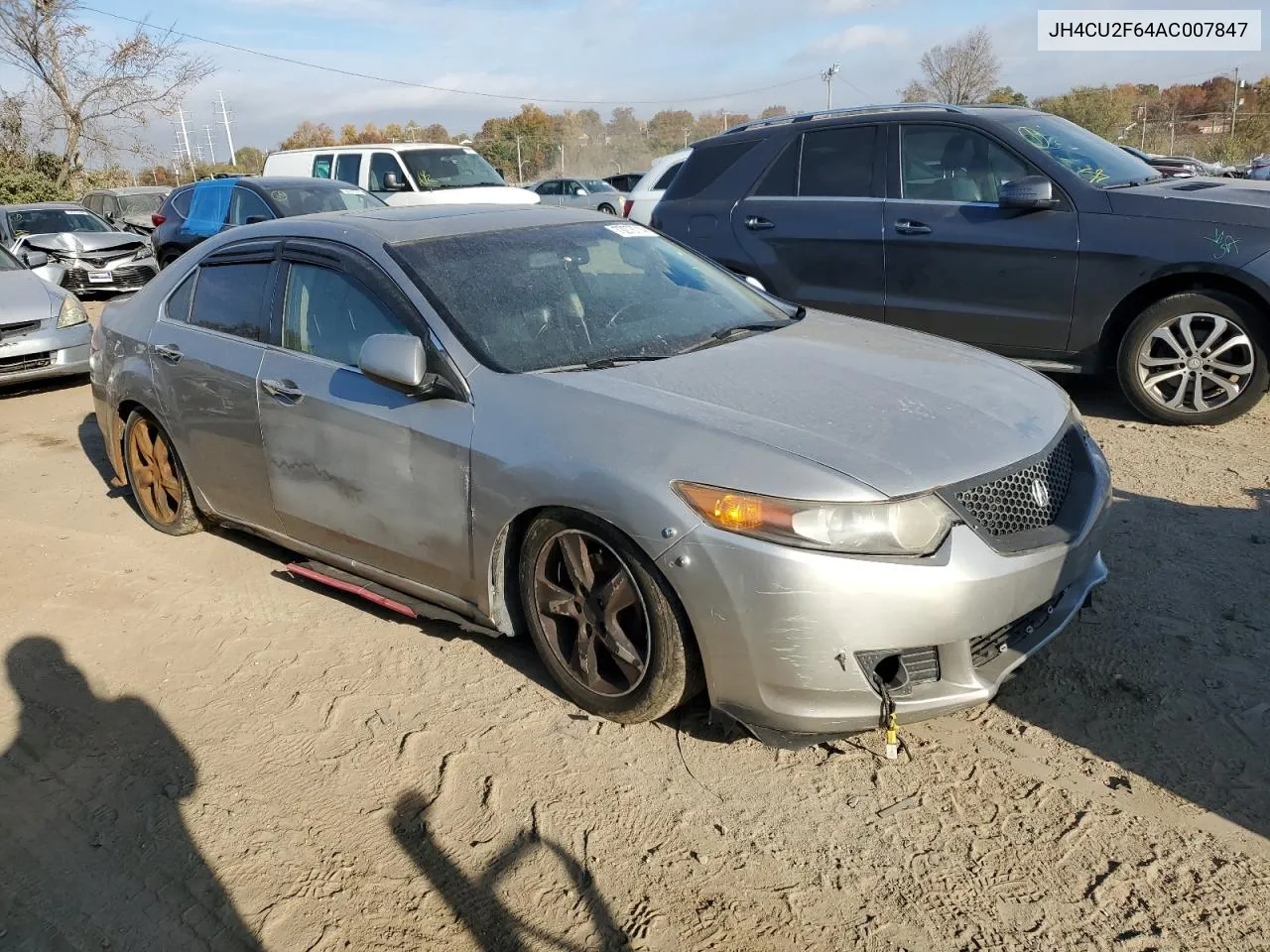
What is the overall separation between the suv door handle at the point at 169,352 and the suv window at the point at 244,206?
6.76m

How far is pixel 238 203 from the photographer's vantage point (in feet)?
38.1

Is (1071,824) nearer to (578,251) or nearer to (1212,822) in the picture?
(1212,822)

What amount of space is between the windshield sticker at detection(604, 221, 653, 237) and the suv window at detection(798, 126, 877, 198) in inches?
105

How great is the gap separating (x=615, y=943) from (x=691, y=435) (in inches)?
53.6

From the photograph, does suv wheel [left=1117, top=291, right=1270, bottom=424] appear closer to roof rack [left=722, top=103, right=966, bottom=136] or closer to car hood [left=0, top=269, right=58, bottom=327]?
roof rack [left=722, top=103, right=966, bottom=136]

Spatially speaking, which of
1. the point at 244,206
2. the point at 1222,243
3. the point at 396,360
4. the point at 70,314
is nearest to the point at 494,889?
the point at 396,360

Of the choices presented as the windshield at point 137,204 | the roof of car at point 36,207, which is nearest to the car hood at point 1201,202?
the roof of car at point 36,207

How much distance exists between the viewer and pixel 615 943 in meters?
2.41

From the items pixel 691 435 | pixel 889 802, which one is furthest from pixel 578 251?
pixel 889 802

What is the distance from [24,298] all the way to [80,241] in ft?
22.8

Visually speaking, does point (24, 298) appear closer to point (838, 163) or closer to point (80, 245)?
point (80, 245)

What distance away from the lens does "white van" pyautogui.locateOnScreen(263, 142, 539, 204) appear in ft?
44.7

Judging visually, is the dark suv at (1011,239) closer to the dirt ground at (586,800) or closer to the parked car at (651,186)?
the parked car at (651,186)

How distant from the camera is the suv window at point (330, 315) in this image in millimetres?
3820
